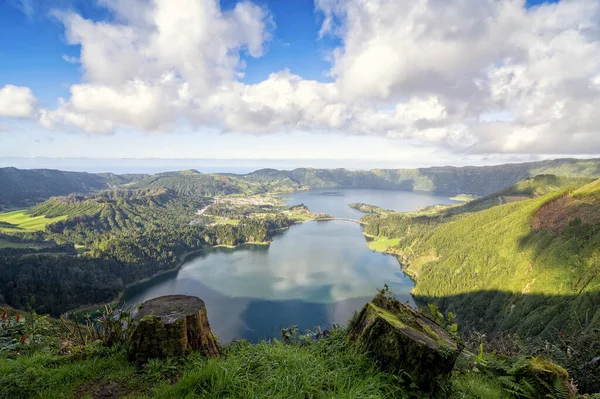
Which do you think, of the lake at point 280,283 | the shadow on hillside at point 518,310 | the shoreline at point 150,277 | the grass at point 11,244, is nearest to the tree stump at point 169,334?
the shadow on hillside at point 518,310

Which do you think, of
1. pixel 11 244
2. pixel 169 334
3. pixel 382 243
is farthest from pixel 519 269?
pixel 11 244

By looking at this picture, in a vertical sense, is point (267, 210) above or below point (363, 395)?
→ below

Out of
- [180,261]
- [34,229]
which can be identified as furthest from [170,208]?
[180,261]

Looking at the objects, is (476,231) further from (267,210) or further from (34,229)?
(34,229)

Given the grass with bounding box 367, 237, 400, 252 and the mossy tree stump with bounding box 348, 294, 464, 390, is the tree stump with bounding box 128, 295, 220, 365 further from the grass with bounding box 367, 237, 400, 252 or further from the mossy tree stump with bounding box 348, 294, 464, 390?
the grass with bounding box 367, 237, 400, 252

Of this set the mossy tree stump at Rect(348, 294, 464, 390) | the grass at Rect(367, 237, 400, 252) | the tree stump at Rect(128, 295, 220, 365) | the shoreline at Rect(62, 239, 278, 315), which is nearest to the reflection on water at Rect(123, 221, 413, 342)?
the shoreline at Rect(62, 239, 278, 315)

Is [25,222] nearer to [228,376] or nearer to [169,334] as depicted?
[169,334]
